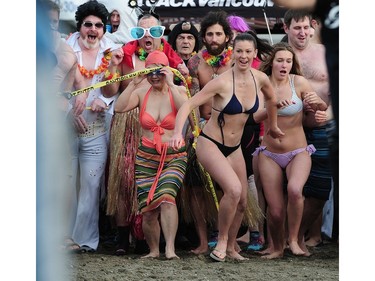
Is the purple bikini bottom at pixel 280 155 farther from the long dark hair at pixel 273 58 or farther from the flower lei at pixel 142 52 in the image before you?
the flower lei at pixel 142 52

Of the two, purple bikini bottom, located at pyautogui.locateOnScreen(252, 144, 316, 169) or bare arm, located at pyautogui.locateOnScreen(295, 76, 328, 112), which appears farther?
purple bikini bottom, located at pyautogui.locateOnScreen(252, 144, 316, 169)

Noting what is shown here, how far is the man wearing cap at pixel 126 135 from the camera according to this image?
5.97 m

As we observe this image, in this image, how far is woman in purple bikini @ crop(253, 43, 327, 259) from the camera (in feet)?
19.5

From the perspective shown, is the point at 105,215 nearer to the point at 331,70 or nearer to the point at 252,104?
the point at 252,104

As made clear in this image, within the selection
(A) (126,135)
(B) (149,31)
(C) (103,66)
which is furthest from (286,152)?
(C) (103,66)

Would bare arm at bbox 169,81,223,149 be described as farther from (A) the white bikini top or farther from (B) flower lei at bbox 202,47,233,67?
(A) the white bikini top

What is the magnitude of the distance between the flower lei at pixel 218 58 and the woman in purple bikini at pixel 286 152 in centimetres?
19

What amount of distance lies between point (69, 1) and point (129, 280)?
1.44 metres

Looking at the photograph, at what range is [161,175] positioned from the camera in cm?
598

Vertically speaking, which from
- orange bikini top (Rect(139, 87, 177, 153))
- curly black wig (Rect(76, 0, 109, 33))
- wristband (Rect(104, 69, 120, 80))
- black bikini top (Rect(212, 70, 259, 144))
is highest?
curly black wig (Rect(76, 0, 109, 33))

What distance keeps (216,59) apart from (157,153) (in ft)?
1.89

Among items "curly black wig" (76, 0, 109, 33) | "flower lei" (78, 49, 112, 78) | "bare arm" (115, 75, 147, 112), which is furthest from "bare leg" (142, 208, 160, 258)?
"curly black wig" (76, 0, 109, 33)

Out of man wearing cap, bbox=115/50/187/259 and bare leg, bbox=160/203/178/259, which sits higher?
man wearing cap, bbox=115/50/187/259

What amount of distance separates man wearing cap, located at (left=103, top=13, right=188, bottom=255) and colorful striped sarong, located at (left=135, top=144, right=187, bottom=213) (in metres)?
0.08
